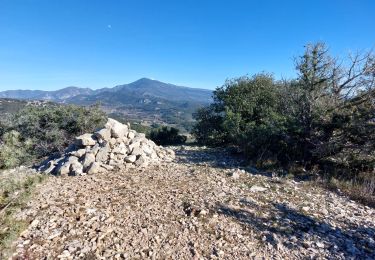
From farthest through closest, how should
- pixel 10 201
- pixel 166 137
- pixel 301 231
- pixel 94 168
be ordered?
pixel 166 137 → pixel 94 168 → pixel 301 231 → pixel 10 201

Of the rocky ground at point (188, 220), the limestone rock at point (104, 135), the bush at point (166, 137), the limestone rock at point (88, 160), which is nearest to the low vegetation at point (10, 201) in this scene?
the rocky ground at point (188, 220)

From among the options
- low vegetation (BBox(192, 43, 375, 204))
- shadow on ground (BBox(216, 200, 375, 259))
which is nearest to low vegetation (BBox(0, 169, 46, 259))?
shadow on ground (BBox(216, 200, 375, 259))

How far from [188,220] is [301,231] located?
237 centimetres

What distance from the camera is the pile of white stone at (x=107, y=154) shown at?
8875 millimetres

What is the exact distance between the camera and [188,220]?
579 centimetres

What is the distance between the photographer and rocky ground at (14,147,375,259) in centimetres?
489

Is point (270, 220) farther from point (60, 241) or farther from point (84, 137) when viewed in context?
point (84, 137)

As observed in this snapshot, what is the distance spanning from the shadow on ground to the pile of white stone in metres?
4.36

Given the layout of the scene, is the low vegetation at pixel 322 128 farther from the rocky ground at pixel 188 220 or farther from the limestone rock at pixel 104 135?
the limestone rock at pixel 104 135

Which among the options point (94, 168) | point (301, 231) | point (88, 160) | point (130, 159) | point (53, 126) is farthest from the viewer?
point (53, 126)

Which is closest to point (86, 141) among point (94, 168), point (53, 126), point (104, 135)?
point (104, 135)

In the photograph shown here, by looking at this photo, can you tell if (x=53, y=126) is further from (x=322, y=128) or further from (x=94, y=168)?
(x=322, y=128)

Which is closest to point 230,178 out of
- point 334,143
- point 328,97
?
point 334,143

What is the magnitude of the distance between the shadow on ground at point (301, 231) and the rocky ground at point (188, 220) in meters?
0.02
